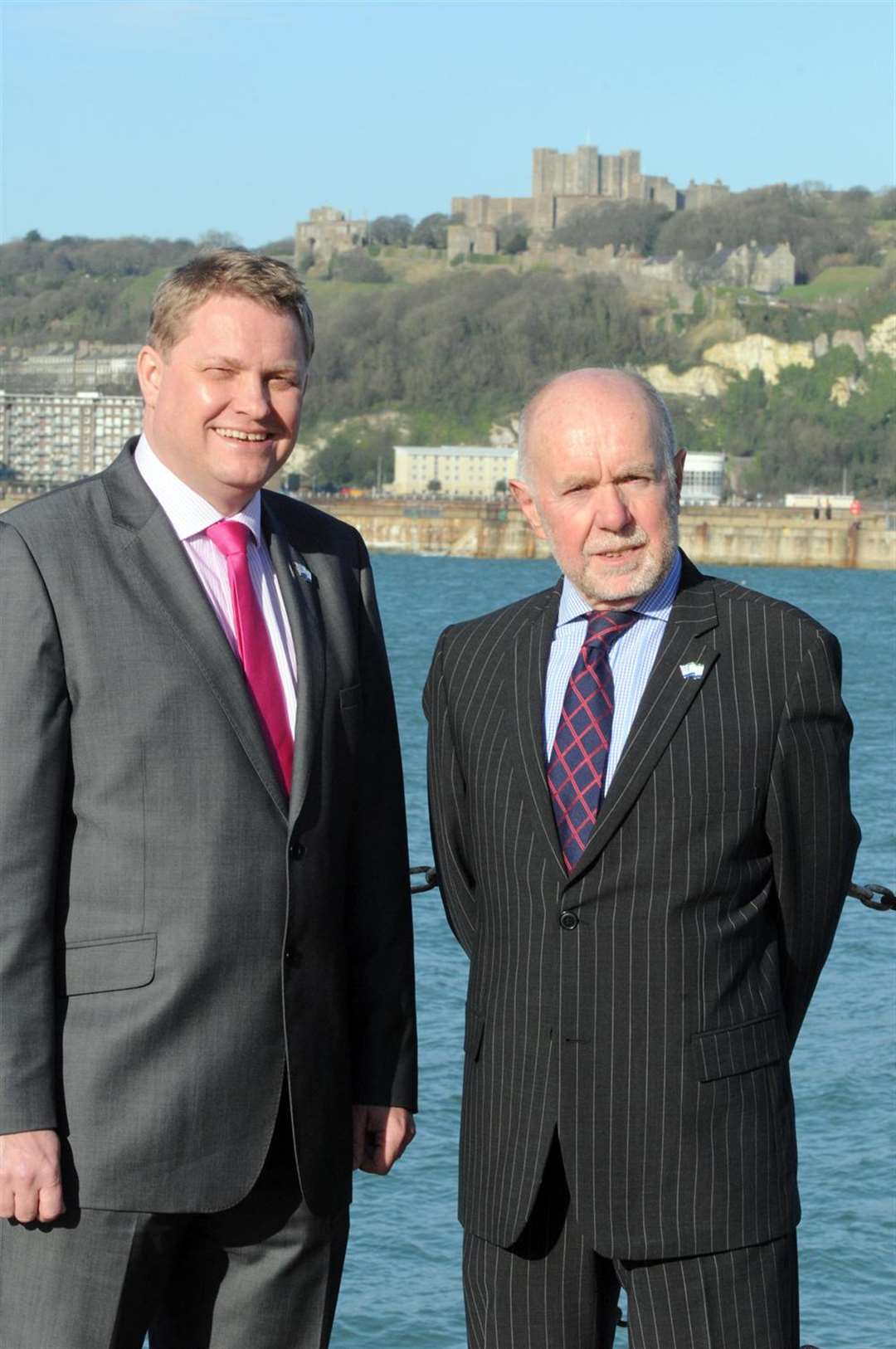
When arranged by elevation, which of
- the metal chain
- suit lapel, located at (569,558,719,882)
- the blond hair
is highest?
the blond hair

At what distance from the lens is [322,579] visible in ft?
8.40

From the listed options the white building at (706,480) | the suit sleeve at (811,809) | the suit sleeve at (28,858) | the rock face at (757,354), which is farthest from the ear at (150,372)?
the rock face at (757,354)

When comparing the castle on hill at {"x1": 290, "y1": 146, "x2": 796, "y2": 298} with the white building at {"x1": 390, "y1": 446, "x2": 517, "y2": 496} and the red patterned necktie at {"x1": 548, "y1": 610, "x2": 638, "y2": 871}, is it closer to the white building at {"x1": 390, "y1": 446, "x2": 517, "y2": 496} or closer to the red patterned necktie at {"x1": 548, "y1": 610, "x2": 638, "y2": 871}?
the white building at {"x1": 390, "y1": 446, "x2": 517, "y2": 496}

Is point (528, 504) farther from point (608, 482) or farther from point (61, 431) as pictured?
point (61, 431)

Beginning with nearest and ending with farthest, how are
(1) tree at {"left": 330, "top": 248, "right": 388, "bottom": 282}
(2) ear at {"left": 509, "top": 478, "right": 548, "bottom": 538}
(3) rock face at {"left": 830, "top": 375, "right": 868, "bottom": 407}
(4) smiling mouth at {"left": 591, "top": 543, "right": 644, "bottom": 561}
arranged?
(4) smiling mouth at {"left": 591, "top": 543, "right": 644, "bottom": 561} → (2) ear at {"left": 509, "top": 478, "right": 548, "bottom": 538} → (3) rock face at {"left": 830, "top": 375, "right": 868, "bottom": 407} → (1) tree at {"left": 330, "top": 248, "right": 388, "bottom": 282}

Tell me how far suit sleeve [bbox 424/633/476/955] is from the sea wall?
207ft

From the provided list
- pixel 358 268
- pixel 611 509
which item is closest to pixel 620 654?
pixel 611 509

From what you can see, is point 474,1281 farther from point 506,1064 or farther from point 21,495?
point 21,495

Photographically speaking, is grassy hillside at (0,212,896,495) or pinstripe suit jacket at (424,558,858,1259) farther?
grassy hillside at (0,212,896,495)

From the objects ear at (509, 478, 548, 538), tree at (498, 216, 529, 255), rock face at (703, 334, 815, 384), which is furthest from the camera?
tree at (498, 216, 529, 255)

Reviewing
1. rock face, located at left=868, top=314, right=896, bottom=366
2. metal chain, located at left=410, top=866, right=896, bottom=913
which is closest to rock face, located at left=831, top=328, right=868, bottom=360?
rock face, located at left=868, top=314, right=896, bottom=366

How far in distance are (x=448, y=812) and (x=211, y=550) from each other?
46 centimetres

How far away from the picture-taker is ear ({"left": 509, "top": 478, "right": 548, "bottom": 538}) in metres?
2.55

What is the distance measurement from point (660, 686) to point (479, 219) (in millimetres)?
161237
